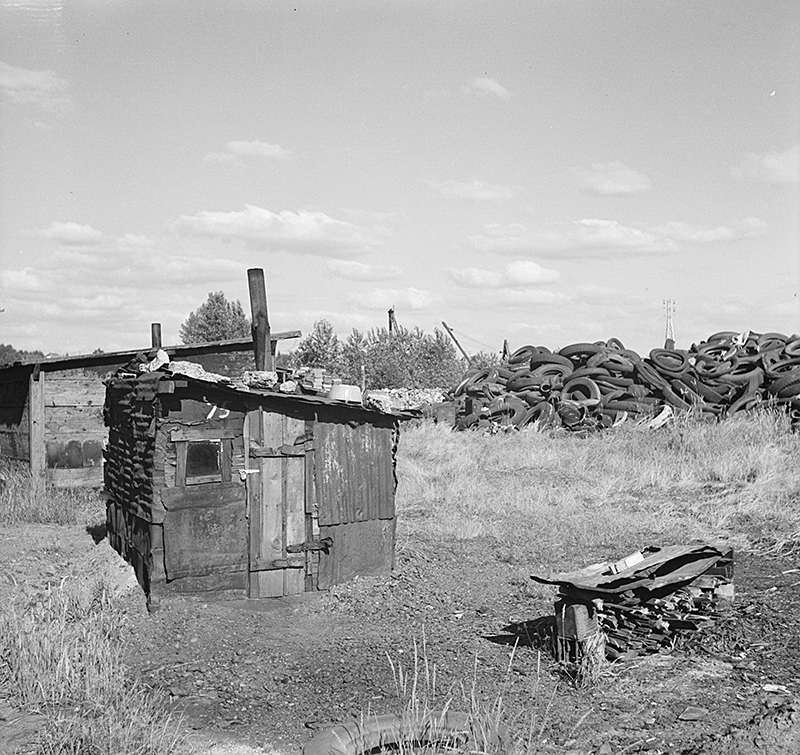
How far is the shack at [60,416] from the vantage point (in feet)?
48.9

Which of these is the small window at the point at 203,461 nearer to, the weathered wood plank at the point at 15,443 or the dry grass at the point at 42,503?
the dry grass at the point at 42,503

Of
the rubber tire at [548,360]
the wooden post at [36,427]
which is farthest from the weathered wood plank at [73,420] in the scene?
the rubber tire at [548,360]

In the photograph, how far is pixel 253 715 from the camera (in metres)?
6.85

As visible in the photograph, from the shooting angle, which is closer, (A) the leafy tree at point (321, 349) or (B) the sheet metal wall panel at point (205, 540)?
(B) the sheet metal wall panel at point (205, 540)

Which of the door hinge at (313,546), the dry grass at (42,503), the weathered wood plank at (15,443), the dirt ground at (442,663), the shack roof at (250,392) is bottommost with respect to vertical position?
the dirt ground at (442,663)

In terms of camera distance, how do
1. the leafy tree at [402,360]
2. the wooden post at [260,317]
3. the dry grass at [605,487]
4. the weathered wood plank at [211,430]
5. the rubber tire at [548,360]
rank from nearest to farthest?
the weathered wood plank at [211,430], the wooden post at [260,317], the dry grass at [605,487], the rubber tire at [548,360], the leafy tree at [402,360]

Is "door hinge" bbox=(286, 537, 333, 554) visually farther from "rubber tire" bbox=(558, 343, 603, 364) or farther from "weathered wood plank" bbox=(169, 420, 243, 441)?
"rubber tire" bbox=(558, 343, 603, 364)

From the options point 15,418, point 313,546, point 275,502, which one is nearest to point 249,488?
point 275,502

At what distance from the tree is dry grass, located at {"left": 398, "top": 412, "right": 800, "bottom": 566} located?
21263 millimetres

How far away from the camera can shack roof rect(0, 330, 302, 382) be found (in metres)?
14.9

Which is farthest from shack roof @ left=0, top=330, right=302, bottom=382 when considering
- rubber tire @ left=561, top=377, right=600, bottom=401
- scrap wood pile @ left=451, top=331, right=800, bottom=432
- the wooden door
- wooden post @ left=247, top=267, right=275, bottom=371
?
rubber tire @ left=561, top=377, right=600, bottom=401

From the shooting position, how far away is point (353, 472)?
10695 mm

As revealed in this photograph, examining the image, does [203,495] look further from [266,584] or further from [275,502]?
[266,584]

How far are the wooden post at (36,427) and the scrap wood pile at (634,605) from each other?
10.0 metres
